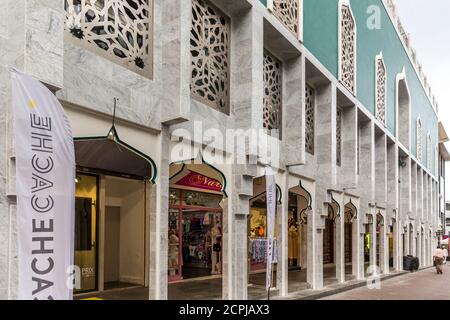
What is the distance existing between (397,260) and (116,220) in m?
16.2

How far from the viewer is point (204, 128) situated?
8.64 m

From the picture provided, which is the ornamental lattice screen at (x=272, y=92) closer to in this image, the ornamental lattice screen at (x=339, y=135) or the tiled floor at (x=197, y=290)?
the tiled floor at (x=197, y=290)

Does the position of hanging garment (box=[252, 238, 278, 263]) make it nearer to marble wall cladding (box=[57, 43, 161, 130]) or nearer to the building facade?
the building facade

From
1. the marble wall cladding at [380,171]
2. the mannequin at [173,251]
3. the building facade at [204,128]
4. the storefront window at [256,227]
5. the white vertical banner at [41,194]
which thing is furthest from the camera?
the marble wall cladding at [380,171]

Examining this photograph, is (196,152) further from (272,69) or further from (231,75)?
(272,69)

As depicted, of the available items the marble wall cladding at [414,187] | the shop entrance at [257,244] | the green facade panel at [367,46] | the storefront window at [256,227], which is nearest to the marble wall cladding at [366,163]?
the green facade panel at [367,46]

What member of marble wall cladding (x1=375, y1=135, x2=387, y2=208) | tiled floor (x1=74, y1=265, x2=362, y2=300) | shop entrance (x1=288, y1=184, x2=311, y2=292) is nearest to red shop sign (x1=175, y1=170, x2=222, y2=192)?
tiled floor (x1=74, y1=265, x2=362, y2=300)

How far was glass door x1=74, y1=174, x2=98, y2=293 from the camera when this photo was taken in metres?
10.4

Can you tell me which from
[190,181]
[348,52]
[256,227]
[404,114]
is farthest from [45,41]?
[404,114]

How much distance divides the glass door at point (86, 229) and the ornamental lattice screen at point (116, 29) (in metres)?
4.21

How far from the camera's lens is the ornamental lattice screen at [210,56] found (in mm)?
8922

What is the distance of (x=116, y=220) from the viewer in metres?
12.2

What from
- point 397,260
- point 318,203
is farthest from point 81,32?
point 397,260

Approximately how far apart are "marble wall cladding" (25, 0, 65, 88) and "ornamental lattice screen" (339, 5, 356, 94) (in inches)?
455
